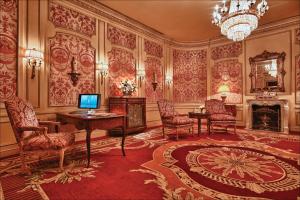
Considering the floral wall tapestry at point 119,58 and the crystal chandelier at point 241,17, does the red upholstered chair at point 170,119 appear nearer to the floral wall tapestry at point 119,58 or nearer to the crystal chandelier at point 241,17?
the floral wall tapestry at point 119,58

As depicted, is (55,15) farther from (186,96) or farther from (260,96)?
(260,96)

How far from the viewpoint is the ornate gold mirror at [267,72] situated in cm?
561

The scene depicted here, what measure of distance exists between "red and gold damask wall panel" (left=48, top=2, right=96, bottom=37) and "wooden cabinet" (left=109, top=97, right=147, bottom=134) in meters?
1.86

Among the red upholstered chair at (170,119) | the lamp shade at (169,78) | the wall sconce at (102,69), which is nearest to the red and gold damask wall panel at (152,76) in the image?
the lamp shade at (169,78)

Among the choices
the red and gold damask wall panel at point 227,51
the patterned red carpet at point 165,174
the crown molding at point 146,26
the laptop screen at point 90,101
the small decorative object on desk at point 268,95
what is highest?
the crown molding at point 146,26

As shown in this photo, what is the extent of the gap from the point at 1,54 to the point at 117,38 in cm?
283

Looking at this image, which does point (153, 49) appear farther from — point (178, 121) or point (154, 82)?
point (178, 121)

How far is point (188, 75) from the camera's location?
7.56m

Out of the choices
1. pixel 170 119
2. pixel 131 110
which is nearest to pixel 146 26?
pixel 131 110

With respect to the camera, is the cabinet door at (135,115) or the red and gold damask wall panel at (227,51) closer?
the cabinet door at (135,115)

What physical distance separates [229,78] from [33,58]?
6215 mm

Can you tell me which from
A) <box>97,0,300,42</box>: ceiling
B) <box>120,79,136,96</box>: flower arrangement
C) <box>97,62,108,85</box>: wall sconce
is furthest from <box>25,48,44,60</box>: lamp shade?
<box>120,79,136,96</box>: flower arrangement

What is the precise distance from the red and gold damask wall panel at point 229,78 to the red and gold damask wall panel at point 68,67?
15.7 ft

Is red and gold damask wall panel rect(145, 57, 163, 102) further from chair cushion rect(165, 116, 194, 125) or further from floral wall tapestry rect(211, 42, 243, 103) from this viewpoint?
floral wall tapestry rect(211, 42, 243, 103)
